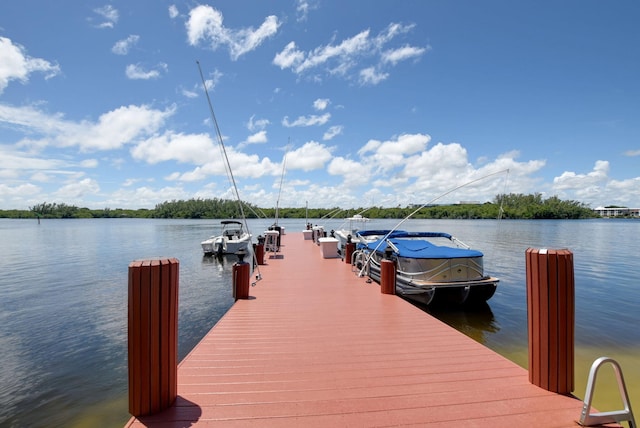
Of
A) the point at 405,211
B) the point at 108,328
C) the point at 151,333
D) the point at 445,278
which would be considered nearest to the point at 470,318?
the point at 445,278

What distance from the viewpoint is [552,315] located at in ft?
9.21

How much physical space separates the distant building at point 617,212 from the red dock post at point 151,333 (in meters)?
171

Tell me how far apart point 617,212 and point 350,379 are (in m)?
179

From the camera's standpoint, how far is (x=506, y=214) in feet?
296

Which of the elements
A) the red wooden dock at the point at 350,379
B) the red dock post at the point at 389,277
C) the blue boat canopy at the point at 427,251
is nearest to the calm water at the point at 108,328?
the blue boat canopy at the point at 427,251

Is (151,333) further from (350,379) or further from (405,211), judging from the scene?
(405,211)

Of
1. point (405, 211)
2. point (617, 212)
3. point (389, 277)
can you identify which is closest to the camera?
point (389, 277)

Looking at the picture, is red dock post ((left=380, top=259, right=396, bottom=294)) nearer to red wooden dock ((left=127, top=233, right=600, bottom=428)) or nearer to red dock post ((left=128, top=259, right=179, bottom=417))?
red wooden dock ((left=127, top=233, right=600, bottom=428))

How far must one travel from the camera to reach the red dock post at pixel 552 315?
9.07ft

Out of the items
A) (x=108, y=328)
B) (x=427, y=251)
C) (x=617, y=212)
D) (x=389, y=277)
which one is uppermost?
(x=617, y=212)

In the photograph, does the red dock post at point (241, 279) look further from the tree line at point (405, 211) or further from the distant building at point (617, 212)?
the distant building at point (617, 212)

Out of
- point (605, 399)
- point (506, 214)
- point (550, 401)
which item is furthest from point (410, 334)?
point (506, 214)

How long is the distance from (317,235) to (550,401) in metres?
19.5

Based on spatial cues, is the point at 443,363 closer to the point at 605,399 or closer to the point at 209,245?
the point at 605,399
